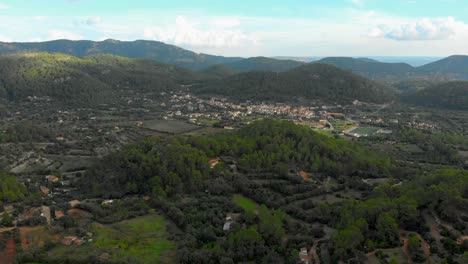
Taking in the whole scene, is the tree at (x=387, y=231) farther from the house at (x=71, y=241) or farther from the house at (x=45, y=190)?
the house at (x=45, y=190)

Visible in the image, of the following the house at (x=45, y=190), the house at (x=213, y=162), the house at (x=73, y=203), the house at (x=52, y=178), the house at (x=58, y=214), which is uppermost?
the house at (x=213, y=162)

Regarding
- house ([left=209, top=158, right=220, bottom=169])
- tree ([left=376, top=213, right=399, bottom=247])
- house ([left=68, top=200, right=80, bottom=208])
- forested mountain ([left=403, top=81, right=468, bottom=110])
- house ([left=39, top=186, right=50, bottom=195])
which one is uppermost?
forested mountain ([left=403, top=81, right=468, bottom=110])

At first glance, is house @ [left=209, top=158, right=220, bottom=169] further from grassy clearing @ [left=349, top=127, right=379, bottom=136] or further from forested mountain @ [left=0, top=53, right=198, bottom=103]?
forested mountain @ [left=0, top=53, right=198, bottom=103]

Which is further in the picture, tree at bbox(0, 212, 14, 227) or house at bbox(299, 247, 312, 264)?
tree at bbox(0, 212, 14, 227)

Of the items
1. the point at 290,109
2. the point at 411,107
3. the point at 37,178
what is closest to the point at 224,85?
the point at 290,109

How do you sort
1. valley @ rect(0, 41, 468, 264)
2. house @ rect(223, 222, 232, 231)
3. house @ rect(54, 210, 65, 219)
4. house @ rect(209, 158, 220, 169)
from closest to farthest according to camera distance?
valley @ rect(0, 41, 468, 264)
house @ rect(223, 222, 232, 231)
house @ rect(54, 210, 65, 219)
house @ rect(209, 158, 220, 169)

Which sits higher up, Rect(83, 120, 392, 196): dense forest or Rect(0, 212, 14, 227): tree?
Rect(83, 120, 392, 196): dense forest

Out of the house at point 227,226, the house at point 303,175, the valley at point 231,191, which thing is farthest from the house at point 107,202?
the house at point 303,175

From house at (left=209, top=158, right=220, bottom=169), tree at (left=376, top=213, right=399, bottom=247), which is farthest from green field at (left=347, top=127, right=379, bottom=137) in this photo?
tree at (left=376, top=213, right=399, bottom=247)
